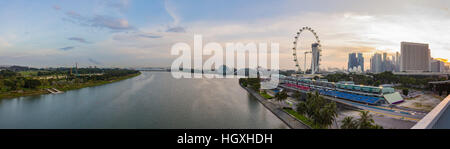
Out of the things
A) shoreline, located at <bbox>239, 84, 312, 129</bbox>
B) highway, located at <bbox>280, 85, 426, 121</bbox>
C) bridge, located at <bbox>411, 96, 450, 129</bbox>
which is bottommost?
shoreline, located at <bbox>239, 84, 312, 129</bbox>

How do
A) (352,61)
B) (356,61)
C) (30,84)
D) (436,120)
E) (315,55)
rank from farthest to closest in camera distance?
(352,61)
(356,61)
(315,55)
(30,84)
(436,120)

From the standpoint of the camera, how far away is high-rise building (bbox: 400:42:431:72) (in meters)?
30.7

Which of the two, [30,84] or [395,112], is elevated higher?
[30,84]

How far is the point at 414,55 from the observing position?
3081 cm

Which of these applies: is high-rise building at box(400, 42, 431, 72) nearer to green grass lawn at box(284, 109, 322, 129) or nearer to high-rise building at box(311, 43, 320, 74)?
high-rise building at box(311, 43, 320, 74)

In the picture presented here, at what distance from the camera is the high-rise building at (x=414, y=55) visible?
3073 centimetres

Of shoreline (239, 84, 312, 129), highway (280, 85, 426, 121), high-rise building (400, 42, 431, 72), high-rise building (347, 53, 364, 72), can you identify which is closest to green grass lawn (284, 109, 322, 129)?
shoreline (239, 84, 312, 129)

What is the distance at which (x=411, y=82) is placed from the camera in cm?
1530

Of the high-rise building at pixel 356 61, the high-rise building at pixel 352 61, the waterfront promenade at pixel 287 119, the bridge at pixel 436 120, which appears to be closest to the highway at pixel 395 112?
the waterfront promenade at pixel 287 119

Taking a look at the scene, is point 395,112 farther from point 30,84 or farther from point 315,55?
point 30,84

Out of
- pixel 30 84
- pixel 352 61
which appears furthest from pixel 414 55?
pixel 30 84

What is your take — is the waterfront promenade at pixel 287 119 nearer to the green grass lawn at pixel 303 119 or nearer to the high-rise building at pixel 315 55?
the green grass lawn at pixel 303 119

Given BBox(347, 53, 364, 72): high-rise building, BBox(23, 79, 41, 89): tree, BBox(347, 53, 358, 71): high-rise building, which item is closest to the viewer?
BBox(23, 79, 41, 89): tree
